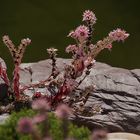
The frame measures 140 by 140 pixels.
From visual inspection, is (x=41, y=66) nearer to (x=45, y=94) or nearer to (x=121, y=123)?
(x=45, y=94)

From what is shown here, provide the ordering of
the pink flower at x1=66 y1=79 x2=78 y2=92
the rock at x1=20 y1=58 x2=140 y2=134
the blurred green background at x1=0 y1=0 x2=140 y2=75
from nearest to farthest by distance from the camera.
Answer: the pink flower at x1=66 y1=79 x2=78 y2=92 → the rock at x1=20 y1=58 x2=140 y2=134 → the blurred green background at x1=0 y1=0 x2=140 y2=75

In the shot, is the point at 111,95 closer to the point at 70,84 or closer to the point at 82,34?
the point at 70,84

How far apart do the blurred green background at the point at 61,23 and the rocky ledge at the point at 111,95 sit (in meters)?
0.51

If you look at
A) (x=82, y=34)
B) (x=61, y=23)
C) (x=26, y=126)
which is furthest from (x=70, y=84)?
(x=26, y=126)

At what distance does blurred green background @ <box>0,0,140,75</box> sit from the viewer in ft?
19.4

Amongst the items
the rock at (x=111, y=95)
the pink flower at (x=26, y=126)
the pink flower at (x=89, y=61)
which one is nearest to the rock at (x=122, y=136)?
the rock at (x=111, y=95)

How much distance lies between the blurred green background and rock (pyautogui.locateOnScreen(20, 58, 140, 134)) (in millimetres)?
514

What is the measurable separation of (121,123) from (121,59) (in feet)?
4.85

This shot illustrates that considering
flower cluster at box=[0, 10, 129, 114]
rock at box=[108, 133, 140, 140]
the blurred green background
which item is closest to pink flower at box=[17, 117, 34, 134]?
rock at box=[108, 133, 140, 140]

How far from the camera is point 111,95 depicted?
16.1ft

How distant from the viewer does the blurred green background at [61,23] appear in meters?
5.90

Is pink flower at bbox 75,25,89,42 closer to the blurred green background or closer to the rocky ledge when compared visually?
the rocky ledge

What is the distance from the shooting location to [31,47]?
19.5 feet

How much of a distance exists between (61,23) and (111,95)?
1.35 m
